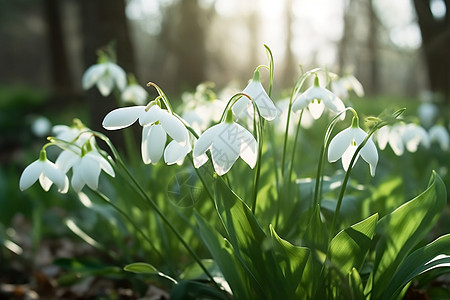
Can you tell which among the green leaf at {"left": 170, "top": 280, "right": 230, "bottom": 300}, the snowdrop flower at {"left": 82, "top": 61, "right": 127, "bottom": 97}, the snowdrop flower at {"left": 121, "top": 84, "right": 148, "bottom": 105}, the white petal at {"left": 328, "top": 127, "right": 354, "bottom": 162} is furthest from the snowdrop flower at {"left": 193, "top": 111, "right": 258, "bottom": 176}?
the snowdrop flower at {"left": 121, "top": 84, "right": 148, "bottom": 105}

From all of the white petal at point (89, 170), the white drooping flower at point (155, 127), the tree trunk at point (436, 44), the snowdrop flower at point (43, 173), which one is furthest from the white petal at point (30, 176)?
the tree trunk at point (436, 44)

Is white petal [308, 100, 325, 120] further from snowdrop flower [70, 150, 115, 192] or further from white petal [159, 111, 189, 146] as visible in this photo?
snowdrop flower [70, 150, 115, 192]

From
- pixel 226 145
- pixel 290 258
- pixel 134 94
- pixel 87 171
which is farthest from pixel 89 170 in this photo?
pixel 134 94

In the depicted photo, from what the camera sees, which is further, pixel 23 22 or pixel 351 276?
pixel 23 22

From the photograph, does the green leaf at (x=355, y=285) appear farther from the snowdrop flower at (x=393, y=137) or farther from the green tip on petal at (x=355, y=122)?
the snowdrop flower at (x=393, y=137)

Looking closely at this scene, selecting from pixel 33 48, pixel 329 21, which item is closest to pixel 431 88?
pixel 329 21

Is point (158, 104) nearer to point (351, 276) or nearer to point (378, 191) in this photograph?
point (351, 276)

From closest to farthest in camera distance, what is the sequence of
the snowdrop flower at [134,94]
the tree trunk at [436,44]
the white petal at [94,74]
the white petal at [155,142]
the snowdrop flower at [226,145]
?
the snowdrop flower at [226,145]
the white petal at [155,142]
the white petal at [94,74]
the snowdrop flower at [134,94]
the tree trunk at [436,44]

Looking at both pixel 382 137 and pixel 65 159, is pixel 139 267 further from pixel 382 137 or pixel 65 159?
pixel 382 137
